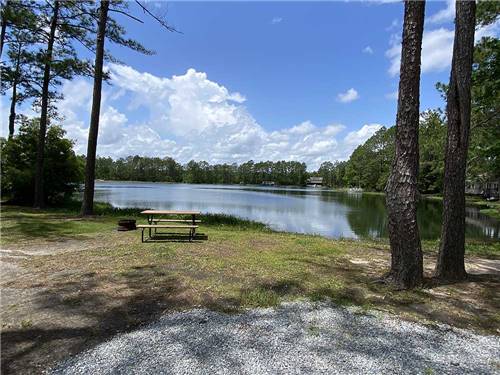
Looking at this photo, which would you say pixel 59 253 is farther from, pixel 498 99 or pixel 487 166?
pixel 487 166

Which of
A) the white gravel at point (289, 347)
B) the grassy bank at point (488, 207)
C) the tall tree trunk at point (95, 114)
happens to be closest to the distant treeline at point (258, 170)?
the grassy bank at point (488, 207)

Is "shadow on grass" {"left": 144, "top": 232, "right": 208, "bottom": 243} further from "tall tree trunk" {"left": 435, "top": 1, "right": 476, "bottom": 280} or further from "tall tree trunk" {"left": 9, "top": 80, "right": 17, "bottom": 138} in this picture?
"tall tree trunk" {"left": 9, "top": 80, "right": 17, "bottom": 138}

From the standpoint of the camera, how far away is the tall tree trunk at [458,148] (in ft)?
16.0

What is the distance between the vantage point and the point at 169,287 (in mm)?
4453

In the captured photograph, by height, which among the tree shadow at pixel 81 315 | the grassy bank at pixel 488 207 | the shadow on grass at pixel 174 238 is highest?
the grassy bank at pixel 488 207

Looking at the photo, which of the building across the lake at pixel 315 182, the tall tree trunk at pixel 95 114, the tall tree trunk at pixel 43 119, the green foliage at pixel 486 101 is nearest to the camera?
the green foliage at pixel 486 101

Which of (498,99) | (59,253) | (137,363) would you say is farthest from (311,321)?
(498,99)

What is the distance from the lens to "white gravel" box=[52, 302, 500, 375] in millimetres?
2572

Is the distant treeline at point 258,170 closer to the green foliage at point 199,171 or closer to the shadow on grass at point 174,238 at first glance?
the green foliage at point 199,171

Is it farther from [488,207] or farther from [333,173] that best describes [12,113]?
[333,173]

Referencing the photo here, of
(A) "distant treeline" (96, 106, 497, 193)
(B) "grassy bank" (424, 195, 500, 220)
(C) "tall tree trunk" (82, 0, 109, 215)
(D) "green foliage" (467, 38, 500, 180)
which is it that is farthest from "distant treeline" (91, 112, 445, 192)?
(C) "tall tree trunk" (82, 0, 109, 215)

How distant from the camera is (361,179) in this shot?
83000 mm

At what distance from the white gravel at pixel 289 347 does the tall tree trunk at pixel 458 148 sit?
192cm

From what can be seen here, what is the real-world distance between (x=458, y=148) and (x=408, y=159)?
38.6 inches
